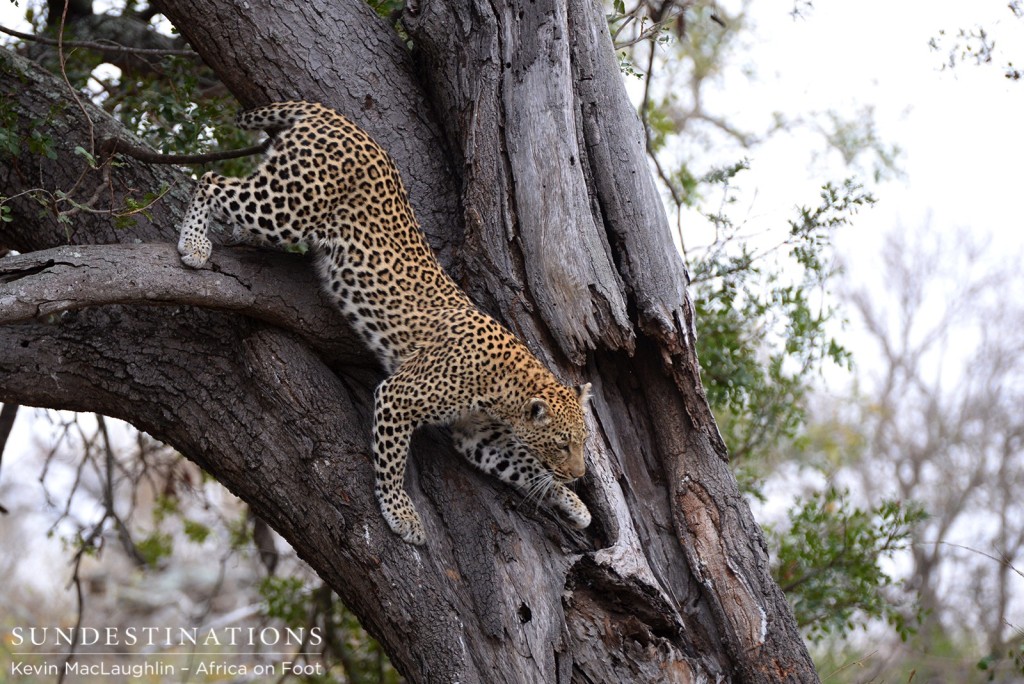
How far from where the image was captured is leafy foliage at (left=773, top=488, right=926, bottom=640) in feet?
25.8

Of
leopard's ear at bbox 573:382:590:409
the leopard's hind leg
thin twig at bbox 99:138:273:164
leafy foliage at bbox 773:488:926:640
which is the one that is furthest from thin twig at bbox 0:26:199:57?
leafy foliage at bbox 773:488:926:640

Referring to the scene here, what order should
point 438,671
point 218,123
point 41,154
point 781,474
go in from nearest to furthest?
point 438,671
point 41,154
point 218,123
point 781,474

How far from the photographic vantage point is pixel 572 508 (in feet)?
19.4

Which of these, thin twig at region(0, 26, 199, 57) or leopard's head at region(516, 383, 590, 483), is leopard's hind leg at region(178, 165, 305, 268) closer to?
thin twig at region(0, 26, 199, 57)

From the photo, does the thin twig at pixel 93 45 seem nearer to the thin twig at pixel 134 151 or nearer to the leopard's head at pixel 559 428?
the thin twig at pixel 134 151

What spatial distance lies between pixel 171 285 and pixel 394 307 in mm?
1166

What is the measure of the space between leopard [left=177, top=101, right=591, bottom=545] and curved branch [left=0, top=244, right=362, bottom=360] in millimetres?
99

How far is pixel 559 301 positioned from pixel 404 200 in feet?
3.44

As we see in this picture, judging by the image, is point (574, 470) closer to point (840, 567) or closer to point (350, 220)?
point (350, 220)

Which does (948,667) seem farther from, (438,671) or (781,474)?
(438,671)

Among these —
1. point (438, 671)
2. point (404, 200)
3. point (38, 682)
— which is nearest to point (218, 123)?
point (404, 200)

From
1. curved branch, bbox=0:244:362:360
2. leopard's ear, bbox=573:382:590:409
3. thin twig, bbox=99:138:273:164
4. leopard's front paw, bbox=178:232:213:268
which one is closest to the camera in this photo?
curved branch, bbox=0:244:362:360

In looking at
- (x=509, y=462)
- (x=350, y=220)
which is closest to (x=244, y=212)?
(x=350, y=220)

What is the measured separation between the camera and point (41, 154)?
603 centimetres
